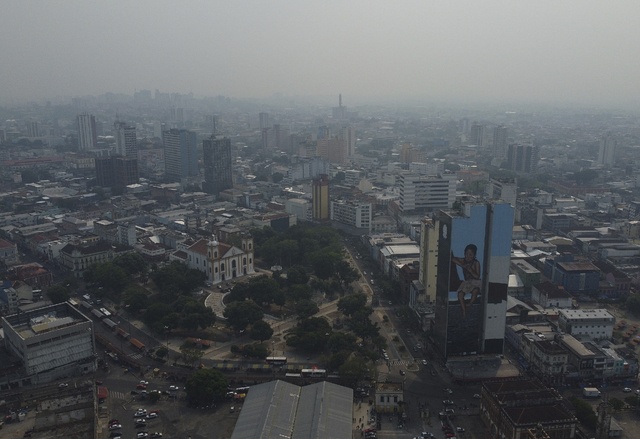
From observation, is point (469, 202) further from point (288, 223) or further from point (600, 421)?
point (288, 223)

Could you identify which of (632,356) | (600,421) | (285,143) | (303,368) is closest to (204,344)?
(303,368)

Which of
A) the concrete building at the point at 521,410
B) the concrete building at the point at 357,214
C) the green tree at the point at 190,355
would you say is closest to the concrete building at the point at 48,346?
the green tree at the point at 190,355

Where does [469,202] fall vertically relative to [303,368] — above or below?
above

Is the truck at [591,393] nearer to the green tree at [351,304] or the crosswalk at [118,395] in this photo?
the green tree at [351,304]

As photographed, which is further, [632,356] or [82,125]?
[82,125]

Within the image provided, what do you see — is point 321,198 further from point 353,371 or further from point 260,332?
point 353,371

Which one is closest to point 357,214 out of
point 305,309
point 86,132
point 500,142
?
point 305,309
